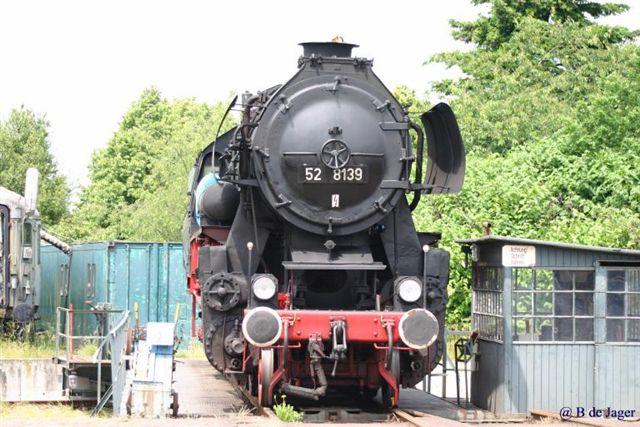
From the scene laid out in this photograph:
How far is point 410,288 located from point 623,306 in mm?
2767

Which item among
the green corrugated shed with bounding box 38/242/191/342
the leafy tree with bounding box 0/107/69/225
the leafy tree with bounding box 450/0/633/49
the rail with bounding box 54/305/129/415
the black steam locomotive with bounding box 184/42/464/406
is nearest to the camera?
the black steam locomotive with bounding box 184/42/464/406

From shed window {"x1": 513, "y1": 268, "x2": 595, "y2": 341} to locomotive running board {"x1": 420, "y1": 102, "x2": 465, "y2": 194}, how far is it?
132cm

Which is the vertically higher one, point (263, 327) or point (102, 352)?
point (263, 327)

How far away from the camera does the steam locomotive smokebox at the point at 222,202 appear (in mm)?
14344

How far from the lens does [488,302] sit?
1524 cm

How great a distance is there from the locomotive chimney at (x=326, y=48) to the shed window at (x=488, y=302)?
328cm

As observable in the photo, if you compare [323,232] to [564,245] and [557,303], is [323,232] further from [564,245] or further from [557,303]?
[557,303]

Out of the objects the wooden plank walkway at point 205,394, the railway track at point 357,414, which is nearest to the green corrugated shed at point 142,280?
the wooden plank walkway at point 205,394

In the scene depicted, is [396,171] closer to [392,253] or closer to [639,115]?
[392,253]

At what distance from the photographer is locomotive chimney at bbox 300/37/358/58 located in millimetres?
14008

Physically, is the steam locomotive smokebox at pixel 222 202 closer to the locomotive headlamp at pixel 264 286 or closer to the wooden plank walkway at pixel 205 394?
the locomotive headlamp at pixel 264 286

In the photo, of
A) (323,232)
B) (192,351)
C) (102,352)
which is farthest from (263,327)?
(192,351)

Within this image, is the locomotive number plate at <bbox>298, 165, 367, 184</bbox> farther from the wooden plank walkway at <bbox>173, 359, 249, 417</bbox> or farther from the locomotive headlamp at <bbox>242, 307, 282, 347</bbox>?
the wooden plank walkway at <bbox>173, 359, 249, 417</bbox>

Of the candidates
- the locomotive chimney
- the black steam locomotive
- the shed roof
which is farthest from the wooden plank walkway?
the locomotive chimney
